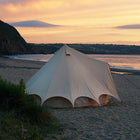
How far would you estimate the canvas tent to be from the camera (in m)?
8.52

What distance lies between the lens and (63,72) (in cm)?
914

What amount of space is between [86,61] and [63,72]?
52.5 inches

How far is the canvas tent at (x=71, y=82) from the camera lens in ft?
27.9

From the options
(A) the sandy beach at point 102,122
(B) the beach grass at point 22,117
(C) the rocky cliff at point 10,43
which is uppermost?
(C) the rocky cliff at point 10,43

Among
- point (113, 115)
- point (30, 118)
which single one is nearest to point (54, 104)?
point (113, 115)

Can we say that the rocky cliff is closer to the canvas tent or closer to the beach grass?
the canvas tent

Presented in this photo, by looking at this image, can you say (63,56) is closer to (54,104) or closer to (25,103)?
(54,104)

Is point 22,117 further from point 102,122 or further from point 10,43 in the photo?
point 10,43

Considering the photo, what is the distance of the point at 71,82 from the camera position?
28.8 ft

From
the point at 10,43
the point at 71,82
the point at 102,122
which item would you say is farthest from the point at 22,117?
the point at 10,43

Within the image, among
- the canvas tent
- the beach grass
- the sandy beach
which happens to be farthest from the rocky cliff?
the beach grass

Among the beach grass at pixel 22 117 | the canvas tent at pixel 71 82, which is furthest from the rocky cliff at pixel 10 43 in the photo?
the beach grass at pixel 22 117

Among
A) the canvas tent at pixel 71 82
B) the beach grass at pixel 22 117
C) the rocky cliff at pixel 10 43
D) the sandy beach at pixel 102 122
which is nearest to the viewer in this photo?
the beach grass at pixel 22 117

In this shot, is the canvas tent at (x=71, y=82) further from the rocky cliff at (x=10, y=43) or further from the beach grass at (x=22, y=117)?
the rocky cliff at (x=10, y=43)
